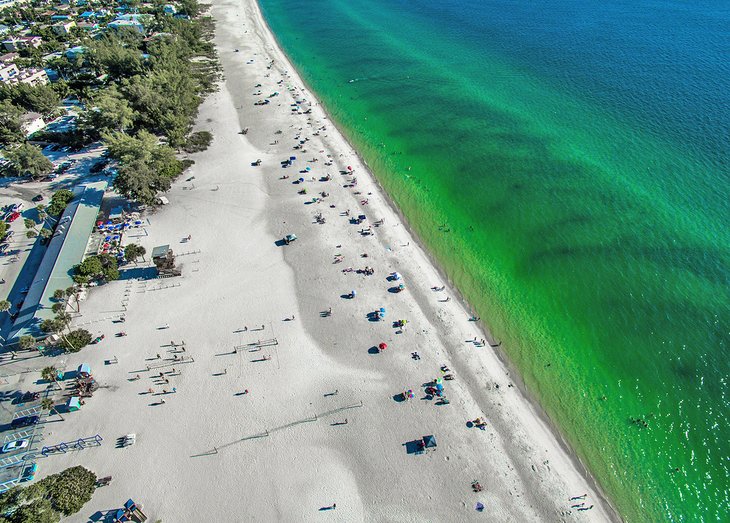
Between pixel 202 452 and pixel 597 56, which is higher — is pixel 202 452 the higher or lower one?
the lower one

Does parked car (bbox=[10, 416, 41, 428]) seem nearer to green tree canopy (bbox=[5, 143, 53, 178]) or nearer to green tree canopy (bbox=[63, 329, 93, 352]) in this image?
green tree canopy (bbox=[63, 329, 93, 352])

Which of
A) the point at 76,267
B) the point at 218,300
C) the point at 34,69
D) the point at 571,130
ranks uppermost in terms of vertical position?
the point at 34,69

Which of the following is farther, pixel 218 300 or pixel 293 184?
pixel 293 184

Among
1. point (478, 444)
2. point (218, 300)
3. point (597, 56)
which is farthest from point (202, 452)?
point (597, 56)

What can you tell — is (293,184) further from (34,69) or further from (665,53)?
(665,53)

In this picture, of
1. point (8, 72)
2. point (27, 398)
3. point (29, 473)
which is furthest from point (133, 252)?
point (8, 72)

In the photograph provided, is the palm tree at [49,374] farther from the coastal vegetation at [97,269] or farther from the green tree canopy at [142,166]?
the green tree canopy at [142,166]

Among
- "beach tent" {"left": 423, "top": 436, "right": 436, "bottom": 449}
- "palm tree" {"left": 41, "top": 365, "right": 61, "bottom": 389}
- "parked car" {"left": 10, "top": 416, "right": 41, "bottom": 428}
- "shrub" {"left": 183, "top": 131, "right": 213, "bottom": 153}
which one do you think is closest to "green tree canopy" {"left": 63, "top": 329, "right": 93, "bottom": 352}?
"palm tree" {"left": 41, "top": 365, "right": 61, "bottom": 389}

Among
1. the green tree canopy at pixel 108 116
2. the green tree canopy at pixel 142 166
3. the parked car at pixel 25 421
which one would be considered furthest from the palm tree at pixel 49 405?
the green tree canopy at pixel 108 116
